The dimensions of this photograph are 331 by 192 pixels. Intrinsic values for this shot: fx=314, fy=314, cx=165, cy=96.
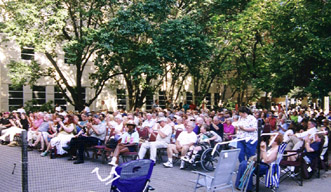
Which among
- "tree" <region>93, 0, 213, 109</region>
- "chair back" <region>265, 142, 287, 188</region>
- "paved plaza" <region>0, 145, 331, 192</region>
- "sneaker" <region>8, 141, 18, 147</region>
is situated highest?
"tree" <region>93, 0, 213, 109</region>

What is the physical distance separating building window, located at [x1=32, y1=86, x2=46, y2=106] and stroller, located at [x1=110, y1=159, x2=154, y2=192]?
2199 cm

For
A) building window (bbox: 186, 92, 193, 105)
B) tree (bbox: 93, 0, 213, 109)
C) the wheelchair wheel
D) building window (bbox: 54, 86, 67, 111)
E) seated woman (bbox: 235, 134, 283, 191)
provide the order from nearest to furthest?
seated woman (bbox: 235, 134, 283, 191) → the wheelchair wheel → tree (bbox: 93, 0, 213, 109) → building window (bbox: 54, 86, 67, 111) → building window (bbox: 186, 92, 193, 105)

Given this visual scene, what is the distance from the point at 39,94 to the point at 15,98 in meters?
1.91

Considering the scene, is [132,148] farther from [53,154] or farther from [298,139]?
[298,139]

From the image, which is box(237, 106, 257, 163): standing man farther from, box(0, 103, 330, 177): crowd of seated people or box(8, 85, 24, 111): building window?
box(8, 85, 24, 111): building window

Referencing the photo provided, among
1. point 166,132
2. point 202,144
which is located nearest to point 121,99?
point 166,132

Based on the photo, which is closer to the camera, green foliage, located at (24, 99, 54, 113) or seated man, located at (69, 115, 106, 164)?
seated man, located at (69, 115, 106, 164)

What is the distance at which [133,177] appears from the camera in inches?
212

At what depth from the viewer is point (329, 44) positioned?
11.7 meters

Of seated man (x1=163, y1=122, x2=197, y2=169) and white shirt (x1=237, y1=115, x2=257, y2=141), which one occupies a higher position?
white shirt (x1=237, y1=115, x2=257, y2=141)

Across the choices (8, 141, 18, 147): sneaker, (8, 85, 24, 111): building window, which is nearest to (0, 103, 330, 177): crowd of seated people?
(8, 141, 18, 147): sneaker

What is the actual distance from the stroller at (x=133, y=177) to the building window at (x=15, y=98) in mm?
21113

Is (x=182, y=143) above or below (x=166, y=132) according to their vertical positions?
below

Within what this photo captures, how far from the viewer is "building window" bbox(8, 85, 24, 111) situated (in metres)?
23.9
